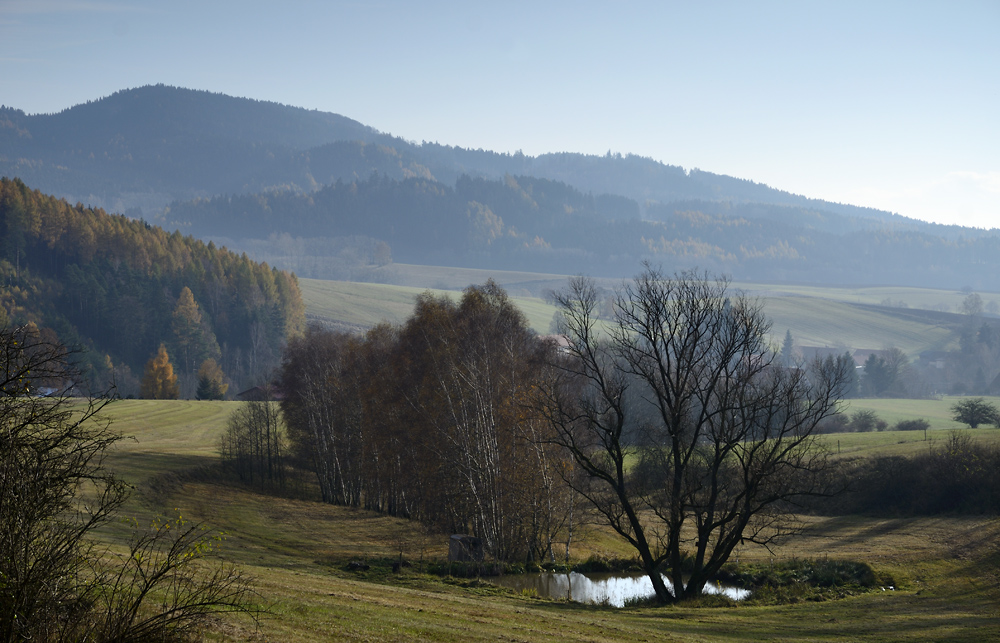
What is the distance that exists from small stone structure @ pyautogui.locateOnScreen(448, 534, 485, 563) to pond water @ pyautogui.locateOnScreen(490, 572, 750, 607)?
2695 millimetres

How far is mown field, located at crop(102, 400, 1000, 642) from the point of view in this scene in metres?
18.3

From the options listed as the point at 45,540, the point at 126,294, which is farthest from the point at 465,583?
the point at 126,294

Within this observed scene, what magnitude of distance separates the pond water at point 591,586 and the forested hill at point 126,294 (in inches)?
4302

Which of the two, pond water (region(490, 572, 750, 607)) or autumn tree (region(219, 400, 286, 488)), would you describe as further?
autumn tree (region(219, 400, 286, 488))

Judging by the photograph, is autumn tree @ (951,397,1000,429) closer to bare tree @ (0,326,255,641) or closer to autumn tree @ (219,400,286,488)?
autumn tree @ (219,400,286,488)

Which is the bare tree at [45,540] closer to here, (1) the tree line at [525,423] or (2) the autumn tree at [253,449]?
(1) the tree line at [525,423]

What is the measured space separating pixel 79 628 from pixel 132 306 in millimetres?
158411

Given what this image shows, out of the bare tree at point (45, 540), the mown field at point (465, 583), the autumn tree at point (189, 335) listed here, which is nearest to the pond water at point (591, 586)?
the mown field at point (465, 583)

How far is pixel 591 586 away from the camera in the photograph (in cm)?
3700

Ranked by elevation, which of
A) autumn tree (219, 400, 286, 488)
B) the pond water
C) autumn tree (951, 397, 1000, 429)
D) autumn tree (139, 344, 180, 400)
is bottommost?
autumn tree (139, 344, 180, 400)

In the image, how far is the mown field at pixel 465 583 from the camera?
1828 cm

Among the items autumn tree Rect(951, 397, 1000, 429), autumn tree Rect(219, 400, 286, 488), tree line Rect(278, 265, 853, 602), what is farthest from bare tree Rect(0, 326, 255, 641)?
autumn tree Rect(951, 397, 1000, 429)

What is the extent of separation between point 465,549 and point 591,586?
7086 millimetres

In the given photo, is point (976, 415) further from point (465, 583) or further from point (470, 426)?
point (465, 583)
